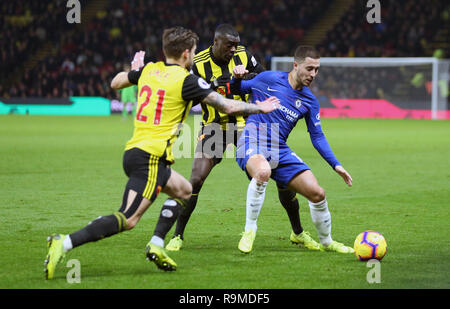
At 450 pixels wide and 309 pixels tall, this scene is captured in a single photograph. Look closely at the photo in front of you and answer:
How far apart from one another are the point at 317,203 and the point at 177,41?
6.49 feet

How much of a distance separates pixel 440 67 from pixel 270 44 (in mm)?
10041

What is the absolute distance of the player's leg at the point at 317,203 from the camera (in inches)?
255

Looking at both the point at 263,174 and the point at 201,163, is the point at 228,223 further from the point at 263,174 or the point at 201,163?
the point at 263,174

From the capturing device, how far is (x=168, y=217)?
597cm

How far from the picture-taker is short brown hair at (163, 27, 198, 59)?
5.70 m

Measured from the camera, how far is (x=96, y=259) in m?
6.20

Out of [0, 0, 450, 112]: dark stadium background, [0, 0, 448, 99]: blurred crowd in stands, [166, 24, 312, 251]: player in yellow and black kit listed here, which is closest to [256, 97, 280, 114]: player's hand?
[166, 24, 312, 251]: player in yellow and black kit

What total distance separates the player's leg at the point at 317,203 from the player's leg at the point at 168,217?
3.64 ft

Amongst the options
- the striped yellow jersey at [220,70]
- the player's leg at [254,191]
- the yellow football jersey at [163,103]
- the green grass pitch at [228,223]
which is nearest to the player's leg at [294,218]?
the green grass pitch at [228,223]

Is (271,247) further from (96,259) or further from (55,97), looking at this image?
(55,97)

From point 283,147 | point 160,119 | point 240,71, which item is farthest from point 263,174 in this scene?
point 160,119

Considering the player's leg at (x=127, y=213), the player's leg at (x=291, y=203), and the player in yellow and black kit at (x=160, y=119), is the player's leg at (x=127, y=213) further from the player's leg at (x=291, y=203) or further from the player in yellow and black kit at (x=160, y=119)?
the player's leg at (x=291, y=203)

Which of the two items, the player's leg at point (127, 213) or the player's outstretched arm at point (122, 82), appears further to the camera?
the player's outstretched arm at point (122, 82)

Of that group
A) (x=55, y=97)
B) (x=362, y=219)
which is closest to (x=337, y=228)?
(x=362, y=219)
